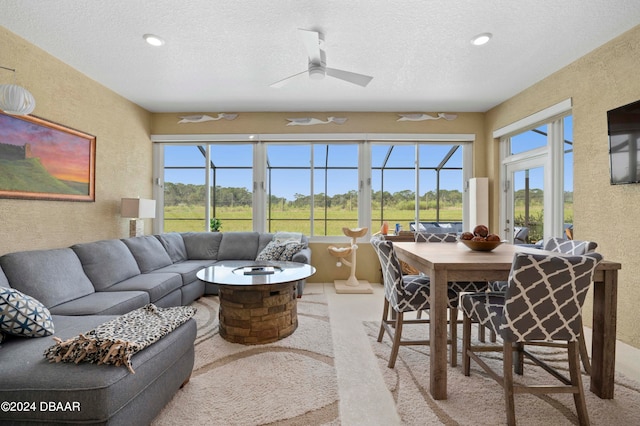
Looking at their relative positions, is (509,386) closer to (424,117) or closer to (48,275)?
(48,275)

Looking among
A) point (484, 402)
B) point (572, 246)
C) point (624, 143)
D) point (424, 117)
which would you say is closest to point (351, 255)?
point (424, 117)

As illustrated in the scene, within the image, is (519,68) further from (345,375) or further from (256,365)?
(256,365)

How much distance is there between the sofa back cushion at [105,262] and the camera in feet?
9.39

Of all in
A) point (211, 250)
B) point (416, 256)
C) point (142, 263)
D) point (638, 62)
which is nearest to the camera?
point (416, 256)

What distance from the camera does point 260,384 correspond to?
6.36ft

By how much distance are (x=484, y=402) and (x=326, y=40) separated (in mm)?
2996

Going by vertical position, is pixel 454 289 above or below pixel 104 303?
above

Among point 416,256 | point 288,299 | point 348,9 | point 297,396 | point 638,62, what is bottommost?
point 297,396

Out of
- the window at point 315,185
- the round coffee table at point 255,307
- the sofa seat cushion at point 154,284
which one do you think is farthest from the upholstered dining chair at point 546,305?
the window at point 315,185

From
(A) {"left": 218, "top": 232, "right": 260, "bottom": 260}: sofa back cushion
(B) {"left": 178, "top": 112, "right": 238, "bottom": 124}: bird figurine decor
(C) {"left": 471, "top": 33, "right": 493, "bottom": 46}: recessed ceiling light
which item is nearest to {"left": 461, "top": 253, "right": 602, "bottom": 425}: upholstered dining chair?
(C) {"left": 471, "top": 33, "right": 493, "bottom": 46}: recessed ceiling light

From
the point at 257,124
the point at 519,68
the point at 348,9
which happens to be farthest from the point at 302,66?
the point at 519,68

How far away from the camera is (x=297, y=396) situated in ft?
5.95

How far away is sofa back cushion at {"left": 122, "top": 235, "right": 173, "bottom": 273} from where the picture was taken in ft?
11.7

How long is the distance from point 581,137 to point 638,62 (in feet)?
2.38
